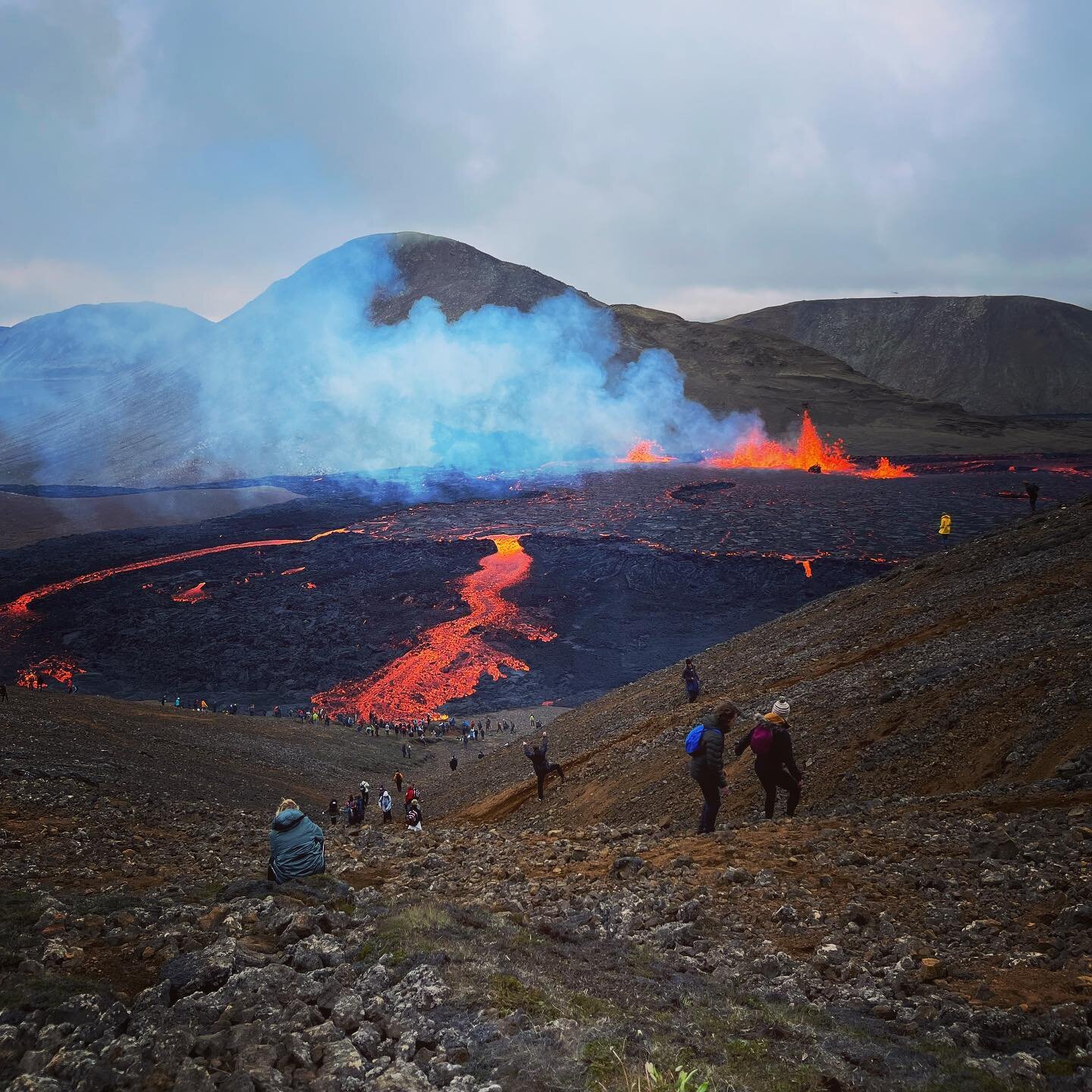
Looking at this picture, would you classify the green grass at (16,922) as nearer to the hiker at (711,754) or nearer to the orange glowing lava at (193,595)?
the hiker at (711,754)

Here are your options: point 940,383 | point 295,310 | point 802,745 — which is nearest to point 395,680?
point 802,745

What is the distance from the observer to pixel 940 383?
176125 millimetres

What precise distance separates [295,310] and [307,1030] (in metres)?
157

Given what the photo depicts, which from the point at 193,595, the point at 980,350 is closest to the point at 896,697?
the point at 193,595

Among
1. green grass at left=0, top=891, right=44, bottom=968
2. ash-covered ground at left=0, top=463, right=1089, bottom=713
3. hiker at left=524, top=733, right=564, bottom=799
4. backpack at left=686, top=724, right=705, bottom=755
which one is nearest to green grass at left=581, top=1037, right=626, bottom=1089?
green grass at left=0, top=891, right=44, bottom=968

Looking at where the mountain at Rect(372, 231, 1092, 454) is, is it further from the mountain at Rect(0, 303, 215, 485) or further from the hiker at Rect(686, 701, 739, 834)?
the hiker at Rect(686, 701, 739, 834)

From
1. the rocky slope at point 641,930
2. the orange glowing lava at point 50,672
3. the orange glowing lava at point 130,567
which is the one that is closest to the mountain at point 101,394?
the orange glowing lava at point 130,567

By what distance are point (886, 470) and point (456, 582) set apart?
5550cm

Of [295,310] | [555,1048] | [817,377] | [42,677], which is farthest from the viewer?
[295,310]

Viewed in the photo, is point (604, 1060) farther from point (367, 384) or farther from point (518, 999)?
point (367, 384)

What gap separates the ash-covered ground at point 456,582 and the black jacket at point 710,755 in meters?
27.5

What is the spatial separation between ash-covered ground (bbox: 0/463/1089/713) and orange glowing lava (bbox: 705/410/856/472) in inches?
744

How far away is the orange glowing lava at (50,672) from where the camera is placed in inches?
1385

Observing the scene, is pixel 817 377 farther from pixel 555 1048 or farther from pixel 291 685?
pixel 555 1048
